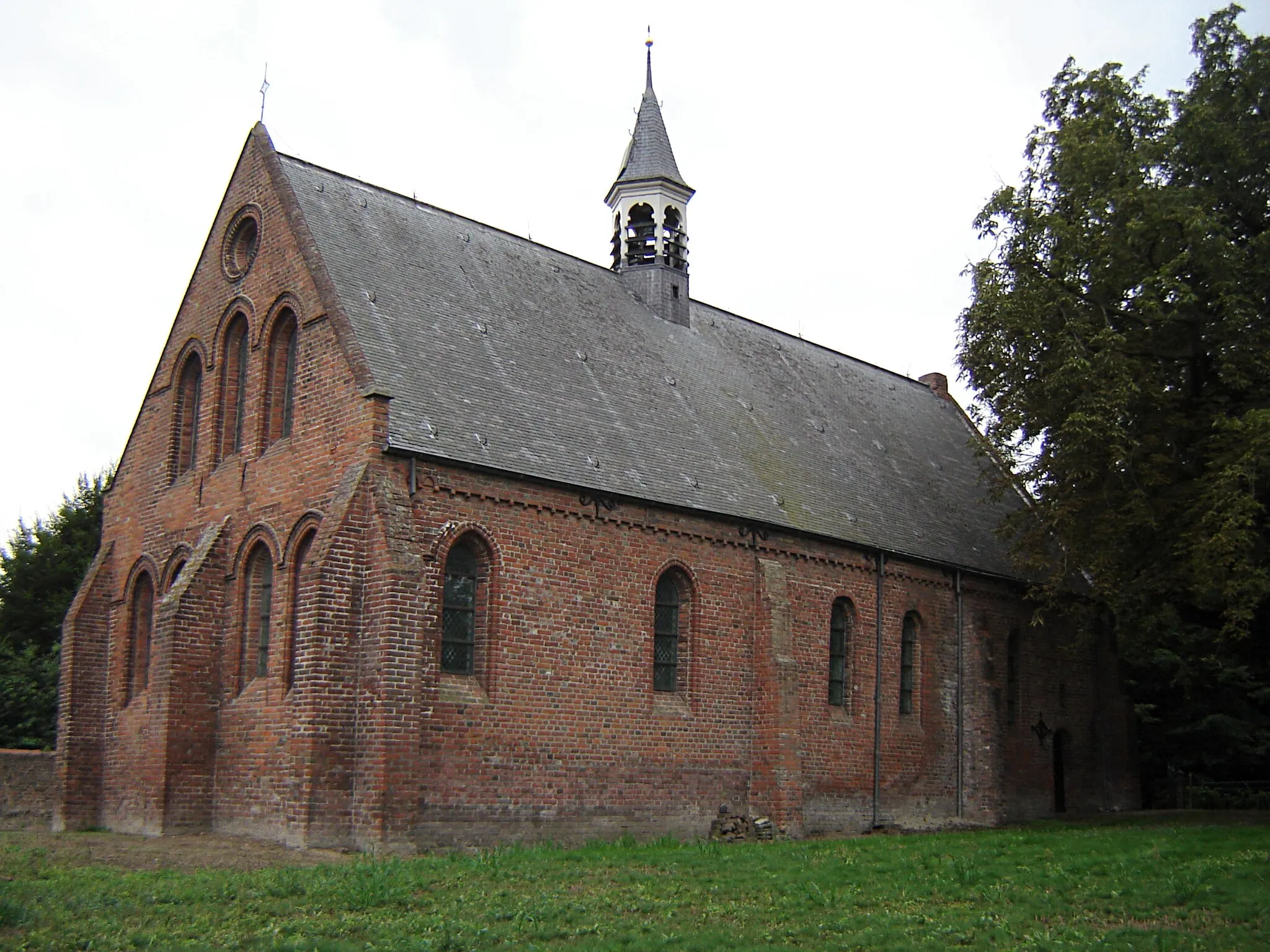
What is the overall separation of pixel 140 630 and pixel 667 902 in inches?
547

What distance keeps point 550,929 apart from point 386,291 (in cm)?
1326

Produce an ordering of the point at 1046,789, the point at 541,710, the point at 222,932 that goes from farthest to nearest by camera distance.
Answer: the point at 1046,789 → the point at 541,710 → the point at 222,932

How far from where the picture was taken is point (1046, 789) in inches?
1190

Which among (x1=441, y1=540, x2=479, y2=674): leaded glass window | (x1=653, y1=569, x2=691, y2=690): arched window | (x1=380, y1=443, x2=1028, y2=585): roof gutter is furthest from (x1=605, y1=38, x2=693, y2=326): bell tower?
(x1=441, y1=540, x2=479, y2=674): leaded glass window

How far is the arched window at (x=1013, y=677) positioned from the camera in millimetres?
29953

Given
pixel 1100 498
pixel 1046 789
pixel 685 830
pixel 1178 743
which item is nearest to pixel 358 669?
pixel 685 830

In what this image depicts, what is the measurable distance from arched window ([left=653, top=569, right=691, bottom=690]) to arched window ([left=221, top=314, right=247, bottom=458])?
802 cm

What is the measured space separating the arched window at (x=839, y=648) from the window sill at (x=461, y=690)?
8419 mm

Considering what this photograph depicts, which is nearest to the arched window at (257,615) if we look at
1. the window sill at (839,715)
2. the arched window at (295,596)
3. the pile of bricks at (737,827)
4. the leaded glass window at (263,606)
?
the leaded glass window at (263,606)

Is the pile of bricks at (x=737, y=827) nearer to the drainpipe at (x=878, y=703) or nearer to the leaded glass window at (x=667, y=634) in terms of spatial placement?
the leaded glass window at (x=667, y=634)

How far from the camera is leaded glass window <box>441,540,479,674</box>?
65.4 feet

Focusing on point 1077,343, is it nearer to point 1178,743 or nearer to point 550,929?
point 550,929

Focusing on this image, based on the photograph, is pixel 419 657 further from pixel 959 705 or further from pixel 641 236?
pixel 641 236

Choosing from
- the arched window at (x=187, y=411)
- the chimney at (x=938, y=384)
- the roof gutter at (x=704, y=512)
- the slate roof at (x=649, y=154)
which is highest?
the slate roof at (x=649, y=154)
